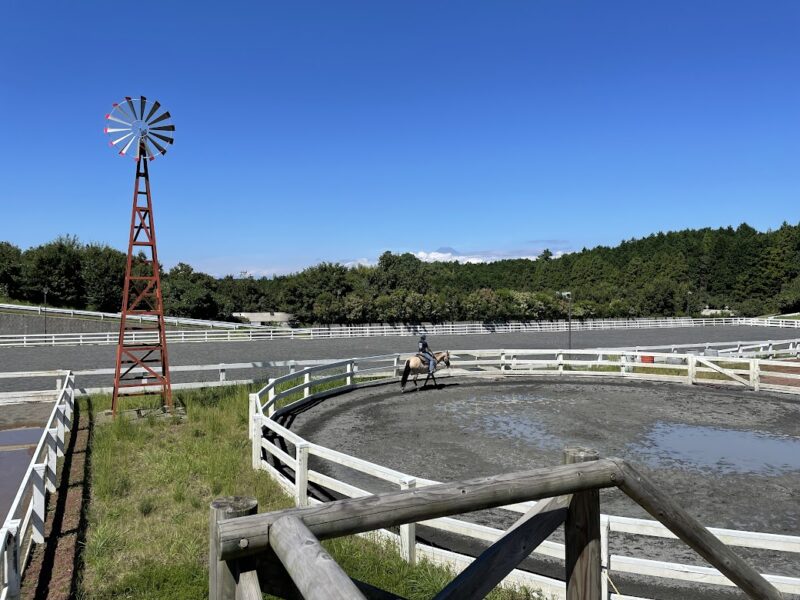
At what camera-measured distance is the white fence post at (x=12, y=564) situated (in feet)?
17.8

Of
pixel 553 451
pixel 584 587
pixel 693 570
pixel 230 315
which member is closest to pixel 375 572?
pixel 693 570

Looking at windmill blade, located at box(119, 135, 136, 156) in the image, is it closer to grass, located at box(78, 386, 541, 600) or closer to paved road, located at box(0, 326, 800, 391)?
grass, located at box(78, 386, 541, 600)

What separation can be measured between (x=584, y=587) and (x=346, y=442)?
9.99m

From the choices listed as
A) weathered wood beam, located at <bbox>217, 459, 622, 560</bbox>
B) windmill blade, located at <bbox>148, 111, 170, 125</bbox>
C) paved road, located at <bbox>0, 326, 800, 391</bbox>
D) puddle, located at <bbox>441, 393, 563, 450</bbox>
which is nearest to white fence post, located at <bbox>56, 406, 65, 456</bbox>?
windmill blade, located at <bbox>148, 111, 170, 125</bbox>

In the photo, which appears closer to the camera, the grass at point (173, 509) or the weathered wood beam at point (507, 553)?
the weathered wood beam at point (507, 553)

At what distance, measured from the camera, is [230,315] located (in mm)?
84500

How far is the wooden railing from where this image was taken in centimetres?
195

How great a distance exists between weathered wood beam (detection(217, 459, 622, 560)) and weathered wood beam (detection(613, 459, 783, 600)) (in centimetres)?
17

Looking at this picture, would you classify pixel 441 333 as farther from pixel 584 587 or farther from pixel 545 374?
pixel 584 587

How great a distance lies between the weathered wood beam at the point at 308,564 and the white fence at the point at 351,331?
28.0 metres

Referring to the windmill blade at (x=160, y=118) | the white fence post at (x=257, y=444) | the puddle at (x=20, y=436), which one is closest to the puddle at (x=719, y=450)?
the white fence post at (x=257, y=444)

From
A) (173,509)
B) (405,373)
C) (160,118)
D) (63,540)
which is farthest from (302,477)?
(160,118)

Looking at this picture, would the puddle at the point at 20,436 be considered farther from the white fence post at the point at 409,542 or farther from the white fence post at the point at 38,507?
the white fence post at the point at 409,542

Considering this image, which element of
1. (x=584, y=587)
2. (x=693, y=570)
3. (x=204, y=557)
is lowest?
(x=204, y=557)
